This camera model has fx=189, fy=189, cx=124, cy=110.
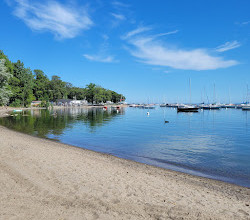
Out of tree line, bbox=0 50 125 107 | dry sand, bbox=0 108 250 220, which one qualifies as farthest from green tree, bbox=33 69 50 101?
dry sand, bbox=0 108 250 220

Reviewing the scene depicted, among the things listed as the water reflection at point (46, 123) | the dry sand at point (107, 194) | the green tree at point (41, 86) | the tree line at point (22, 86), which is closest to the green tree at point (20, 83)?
the tree line at point (22, 86)

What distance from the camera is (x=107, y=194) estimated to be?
794 cm

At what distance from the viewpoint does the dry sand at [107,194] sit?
21.3 feet

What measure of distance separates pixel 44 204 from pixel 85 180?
2785mm

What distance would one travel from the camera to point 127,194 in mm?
8016

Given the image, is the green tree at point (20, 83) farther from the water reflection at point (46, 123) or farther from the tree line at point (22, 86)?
the water reflection at point (46, 123)

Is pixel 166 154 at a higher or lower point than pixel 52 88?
lower

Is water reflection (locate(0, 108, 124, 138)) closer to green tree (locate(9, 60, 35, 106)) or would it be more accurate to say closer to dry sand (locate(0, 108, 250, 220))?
dry sand (locate(0, 108, 250, 220))

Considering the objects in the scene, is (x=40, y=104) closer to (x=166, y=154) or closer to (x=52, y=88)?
(x=52, y=88)

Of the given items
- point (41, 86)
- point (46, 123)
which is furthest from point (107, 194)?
point (41, 86)

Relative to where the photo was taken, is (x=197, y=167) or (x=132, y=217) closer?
(x=132, y=217)

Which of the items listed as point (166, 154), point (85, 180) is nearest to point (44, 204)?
point (85, 180)

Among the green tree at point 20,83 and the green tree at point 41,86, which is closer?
the green tree at point 20,83

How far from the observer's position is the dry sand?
6.48 m
